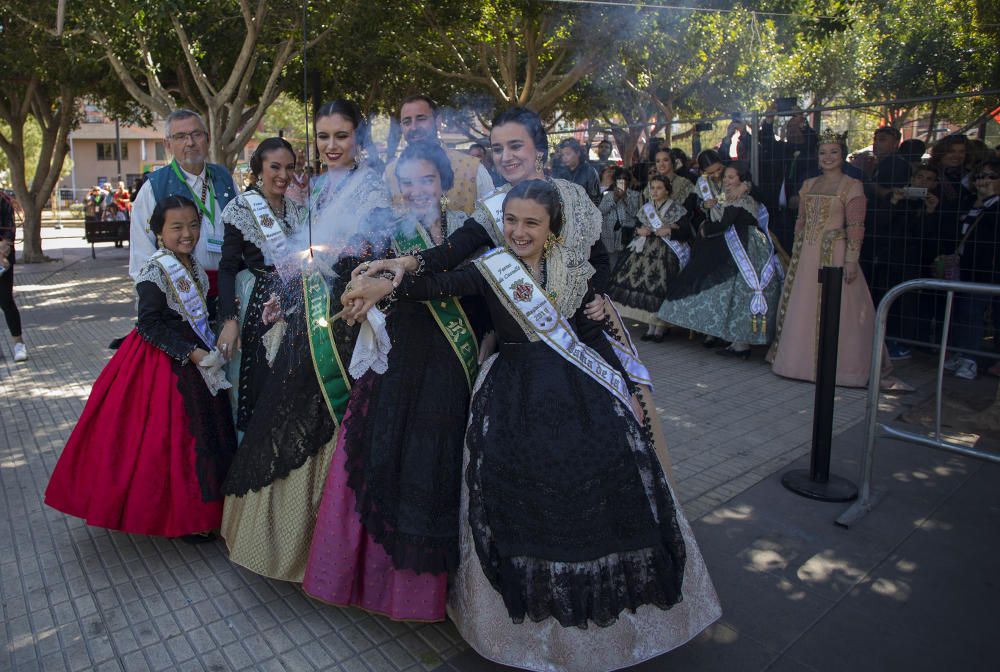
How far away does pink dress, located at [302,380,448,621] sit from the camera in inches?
101

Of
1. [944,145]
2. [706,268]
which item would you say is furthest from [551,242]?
[944,145]

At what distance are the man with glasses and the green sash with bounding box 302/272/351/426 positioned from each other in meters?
0.99

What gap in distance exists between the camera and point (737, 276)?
677cm

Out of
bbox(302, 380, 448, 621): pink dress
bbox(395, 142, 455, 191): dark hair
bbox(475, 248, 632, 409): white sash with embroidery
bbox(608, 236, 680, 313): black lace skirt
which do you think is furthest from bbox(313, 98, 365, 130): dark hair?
bbox(608, 236, 680, 313): black lace skirt

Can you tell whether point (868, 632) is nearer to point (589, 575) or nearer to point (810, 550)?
point (810, 550)

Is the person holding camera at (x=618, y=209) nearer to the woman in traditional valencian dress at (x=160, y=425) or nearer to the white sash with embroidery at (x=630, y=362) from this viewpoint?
the white sash with embroidery at (x=630, y=362)

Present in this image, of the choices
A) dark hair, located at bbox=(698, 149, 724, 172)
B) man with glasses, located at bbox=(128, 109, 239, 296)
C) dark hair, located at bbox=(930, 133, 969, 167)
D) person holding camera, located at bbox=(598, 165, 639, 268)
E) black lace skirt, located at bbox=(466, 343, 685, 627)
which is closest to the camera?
black lace skirt, located at bbox=(466, 343, 685, 627)

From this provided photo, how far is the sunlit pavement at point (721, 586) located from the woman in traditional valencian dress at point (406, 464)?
0.85ft

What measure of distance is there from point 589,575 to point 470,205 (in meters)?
1.70

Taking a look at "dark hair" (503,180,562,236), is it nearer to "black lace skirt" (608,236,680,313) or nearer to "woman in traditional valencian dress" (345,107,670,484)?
"woman in traditional valencian dress" (345,107,670,484)

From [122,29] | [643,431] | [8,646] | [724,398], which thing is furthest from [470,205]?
[122,29]

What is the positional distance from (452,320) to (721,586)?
149 centimetres

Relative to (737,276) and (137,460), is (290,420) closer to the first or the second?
(137,460)

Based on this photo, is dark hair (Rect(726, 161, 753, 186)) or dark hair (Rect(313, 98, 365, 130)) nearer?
dark hair (Rect(313, 98, 365, 130))
